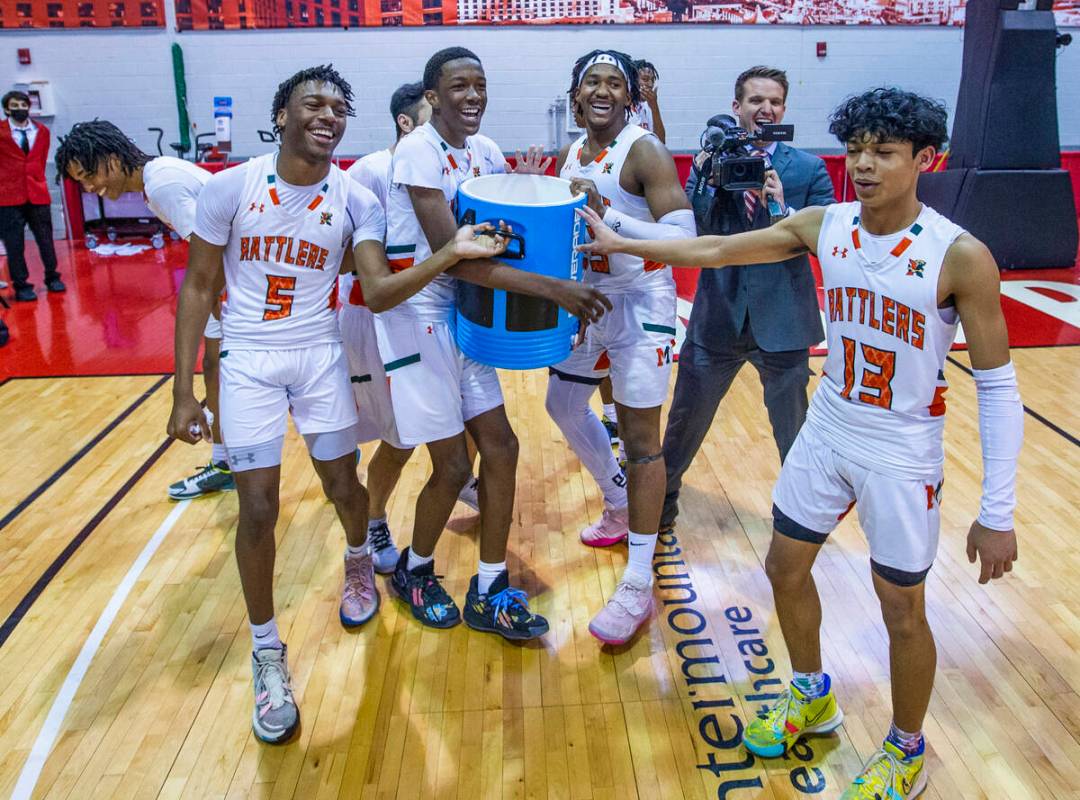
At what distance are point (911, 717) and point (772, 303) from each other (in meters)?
1.69

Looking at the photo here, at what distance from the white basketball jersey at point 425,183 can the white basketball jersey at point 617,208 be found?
34 cm

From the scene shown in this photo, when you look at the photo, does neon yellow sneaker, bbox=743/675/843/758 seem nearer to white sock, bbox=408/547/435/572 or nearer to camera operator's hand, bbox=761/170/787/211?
white sock, bbox=408/547/435/572

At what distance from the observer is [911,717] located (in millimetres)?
2529

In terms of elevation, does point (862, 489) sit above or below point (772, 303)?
below

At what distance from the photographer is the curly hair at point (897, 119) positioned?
7.15 feet

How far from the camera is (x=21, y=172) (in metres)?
8.76

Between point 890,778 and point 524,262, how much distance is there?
1.86 m

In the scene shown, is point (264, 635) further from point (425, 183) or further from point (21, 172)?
point (21, 172)

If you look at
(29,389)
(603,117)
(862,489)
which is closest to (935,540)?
(862,489)

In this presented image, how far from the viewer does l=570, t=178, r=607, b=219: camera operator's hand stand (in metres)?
3.01

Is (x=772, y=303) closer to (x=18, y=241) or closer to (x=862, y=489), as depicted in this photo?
(x=862, y=489)

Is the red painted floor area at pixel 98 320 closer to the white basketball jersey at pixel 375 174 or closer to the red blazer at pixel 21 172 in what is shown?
the red blazer at pixel 21 172

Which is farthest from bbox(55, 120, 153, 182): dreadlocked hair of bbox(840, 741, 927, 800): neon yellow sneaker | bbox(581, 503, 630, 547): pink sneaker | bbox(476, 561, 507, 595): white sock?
bbox(840, 741, 927, 800): neon yellow sneaker

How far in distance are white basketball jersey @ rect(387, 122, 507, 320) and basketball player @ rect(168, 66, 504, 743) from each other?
0.10 metres
